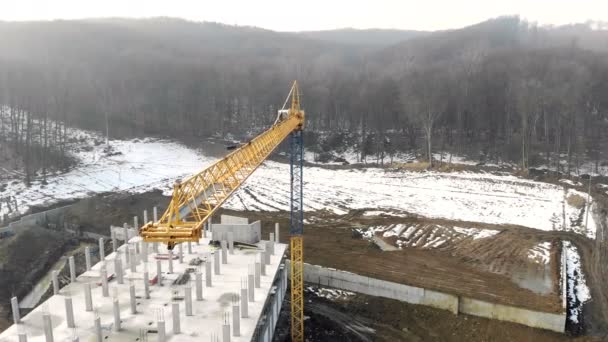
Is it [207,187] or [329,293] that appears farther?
[329,293]

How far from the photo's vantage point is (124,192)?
43.0 m

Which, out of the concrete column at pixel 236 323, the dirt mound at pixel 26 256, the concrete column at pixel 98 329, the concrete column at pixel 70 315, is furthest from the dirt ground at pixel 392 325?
the dirt mound at pixel 26 256

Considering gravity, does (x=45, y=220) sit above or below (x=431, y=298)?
above

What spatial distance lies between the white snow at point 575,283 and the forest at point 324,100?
23029 mm

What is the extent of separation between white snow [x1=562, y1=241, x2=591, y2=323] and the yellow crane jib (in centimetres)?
1712

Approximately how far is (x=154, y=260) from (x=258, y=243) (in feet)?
17.8

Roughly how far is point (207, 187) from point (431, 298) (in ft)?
43.1

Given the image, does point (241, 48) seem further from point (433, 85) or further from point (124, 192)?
point (124, 192)

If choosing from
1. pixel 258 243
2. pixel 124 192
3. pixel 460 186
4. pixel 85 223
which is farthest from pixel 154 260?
pixel 460 186

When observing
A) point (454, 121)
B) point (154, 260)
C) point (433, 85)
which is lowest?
point (154, 260)

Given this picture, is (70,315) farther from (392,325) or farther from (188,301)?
(392,325)

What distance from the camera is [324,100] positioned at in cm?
6925

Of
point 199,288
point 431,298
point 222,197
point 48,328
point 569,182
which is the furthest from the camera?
point 569,182

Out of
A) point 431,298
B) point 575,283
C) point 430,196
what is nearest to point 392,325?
point 431,298
